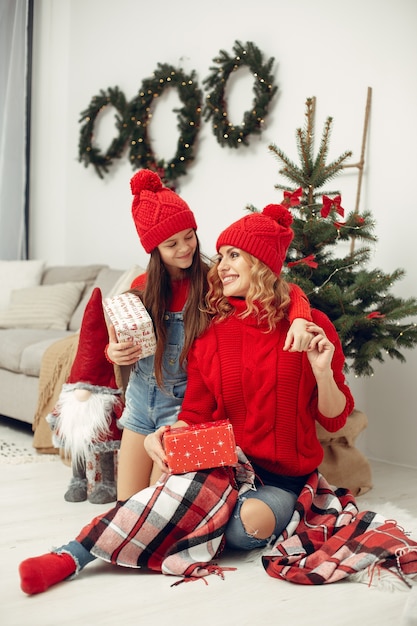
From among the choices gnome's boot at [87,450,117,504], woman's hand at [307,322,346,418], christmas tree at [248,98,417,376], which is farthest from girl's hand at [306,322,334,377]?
gnome's boot at [87,450,117,504]

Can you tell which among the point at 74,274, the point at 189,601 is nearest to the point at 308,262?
the point at 189,601

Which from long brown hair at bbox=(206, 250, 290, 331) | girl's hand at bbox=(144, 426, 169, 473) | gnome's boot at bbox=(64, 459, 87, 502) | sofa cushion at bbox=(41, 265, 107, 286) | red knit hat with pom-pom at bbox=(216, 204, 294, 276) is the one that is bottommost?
gnome's boot at bbox=(64, 459, 87, 502)

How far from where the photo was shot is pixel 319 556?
1899mm

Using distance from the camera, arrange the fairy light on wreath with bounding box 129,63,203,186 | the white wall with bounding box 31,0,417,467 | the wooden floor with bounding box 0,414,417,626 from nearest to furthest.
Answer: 1. the wooden floor with bounding box 0,414,417,626
2. the white wall with bounding box 31,0,417,467
3. the fairy light on wreath with bounding box 129,63,203,186

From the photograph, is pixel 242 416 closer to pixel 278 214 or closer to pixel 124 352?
pixel 124 352

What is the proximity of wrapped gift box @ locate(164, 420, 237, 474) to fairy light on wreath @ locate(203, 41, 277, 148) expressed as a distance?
81.6 inches

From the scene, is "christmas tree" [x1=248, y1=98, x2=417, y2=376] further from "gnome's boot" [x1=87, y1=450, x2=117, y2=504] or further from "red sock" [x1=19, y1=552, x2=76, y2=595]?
"red sock" [x1=19, y1=552, x2=76, y2=595]

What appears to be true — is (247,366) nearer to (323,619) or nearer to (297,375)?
(297,375)

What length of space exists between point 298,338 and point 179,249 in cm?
49

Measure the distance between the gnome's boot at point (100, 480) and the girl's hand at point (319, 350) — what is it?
0.97 meters

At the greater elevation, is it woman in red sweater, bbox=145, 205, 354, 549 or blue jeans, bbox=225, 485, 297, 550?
woman in red sweater, bbox=145, 205, 354, 549

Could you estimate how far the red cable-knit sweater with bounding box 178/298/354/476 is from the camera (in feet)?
6.80

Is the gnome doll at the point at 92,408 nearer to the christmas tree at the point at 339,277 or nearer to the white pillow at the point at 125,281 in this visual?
the christmas tree at the point at 339,277

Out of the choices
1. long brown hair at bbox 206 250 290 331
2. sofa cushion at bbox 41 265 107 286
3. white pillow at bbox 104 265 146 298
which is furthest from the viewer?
sofa cushion at bbox 41 265 107 286
